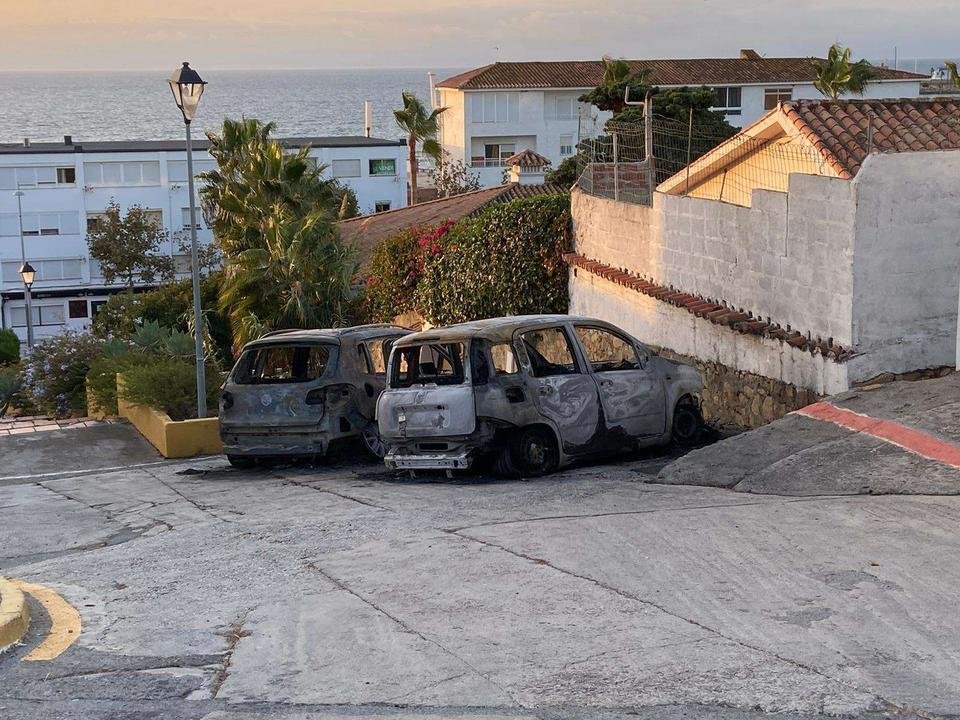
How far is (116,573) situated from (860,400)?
302 inches

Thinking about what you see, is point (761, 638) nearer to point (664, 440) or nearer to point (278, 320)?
point (664, 440)

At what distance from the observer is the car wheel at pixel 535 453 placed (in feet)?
45.0

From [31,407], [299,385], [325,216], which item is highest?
[325,216]

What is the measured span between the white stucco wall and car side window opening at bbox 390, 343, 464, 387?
14.1ft

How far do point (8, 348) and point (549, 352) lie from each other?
36.4 metres

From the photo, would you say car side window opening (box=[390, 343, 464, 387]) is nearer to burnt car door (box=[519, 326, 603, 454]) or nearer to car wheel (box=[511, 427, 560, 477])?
burnt car door (box=[519, 326, 603, 454])

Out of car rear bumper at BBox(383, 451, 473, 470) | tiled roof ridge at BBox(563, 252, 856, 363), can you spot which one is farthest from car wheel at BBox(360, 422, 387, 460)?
tiled roof ridge at BBox(563, 252, 856, 363)

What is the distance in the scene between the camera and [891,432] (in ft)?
40.6

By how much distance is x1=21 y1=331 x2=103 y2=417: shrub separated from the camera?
2359 centimetres

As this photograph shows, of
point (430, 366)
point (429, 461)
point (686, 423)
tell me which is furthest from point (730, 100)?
point (429, 461)

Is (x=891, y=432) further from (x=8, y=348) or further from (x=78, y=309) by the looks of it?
(x=78, y=309)

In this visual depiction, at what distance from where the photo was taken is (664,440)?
594 inches

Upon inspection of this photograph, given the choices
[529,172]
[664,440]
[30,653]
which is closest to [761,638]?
[30,653]

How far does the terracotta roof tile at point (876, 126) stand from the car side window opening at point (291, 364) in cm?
728
